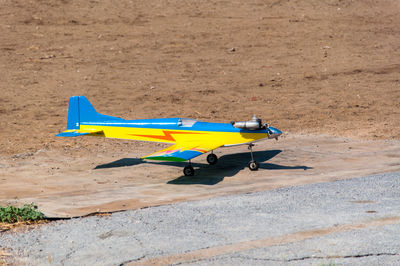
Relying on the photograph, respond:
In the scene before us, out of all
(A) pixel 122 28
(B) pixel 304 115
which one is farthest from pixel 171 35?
(B) pixel 304 115

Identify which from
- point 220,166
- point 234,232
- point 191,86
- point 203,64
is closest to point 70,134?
point 220,166

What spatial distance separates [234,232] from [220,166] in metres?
8.27

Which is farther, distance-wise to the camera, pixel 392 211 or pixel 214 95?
pixel 214 95

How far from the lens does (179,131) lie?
20453mm

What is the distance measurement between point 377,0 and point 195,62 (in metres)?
19.8

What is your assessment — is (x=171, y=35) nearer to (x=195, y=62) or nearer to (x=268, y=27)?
(x=195, y=62)

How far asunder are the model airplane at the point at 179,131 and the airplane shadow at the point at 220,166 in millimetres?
406

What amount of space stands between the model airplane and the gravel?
3833 mm

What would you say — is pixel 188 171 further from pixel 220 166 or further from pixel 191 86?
pixel 191 86

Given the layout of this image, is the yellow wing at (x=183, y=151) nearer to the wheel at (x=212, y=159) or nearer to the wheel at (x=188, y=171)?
the wheel at (x=188, y=171)

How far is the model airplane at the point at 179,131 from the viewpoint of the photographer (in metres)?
19.8

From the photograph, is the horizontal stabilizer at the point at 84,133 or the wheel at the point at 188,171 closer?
the wheel at the point at 188,171

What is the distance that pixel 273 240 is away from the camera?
12.2 meters

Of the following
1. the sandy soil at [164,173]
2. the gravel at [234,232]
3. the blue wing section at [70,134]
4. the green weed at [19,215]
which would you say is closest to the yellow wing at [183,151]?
the sandy soil at [164,173]
